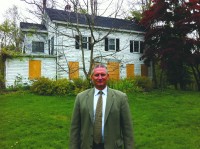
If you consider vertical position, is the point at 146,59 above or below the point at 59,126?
above

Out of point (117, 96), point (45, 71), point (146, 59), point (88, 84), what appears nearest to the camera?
point (117, 96)

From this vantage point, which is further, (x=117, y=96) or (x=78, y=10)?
(x=78, y=10)

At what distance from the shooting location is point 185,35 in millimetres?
25359

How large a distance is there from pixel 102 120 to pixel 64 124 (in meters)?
7.11

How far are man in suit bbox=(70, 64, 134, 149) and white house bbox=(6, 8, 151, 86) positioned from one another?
17.5m

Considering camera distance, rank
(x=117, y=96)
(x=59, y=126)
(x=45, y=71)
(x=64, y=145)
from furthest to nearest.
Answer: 1. (x=45, y=71)
2. (x=59, y=126)
3. (x=64, y=145)
4. (x=117, y=96)

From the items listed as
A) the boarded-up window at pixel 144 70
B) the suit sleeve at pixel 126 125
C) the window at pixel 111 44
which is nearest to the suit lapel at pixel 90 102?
the suit sleeve at pixel 126 125

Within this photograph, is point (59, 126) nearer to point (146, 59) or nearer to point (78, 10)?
point (78, 10)

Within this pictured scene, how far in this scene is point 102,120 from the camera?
11.7ft

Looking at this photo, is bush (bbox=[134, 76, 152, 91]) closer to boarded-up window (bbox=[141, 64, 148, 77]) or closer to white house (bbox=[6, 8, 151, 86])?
white house (bbox=[6, 8, 151, 86])

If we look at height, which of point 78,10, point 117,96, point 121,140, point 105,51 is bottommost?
point 121,140

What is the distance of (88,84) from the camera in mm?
19172

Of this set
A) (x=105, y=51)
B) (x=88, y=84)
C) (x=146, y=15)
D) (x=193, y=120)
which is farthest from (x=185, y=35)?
(x=193, y=120)

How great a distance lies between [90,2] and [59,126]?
31.4ft
